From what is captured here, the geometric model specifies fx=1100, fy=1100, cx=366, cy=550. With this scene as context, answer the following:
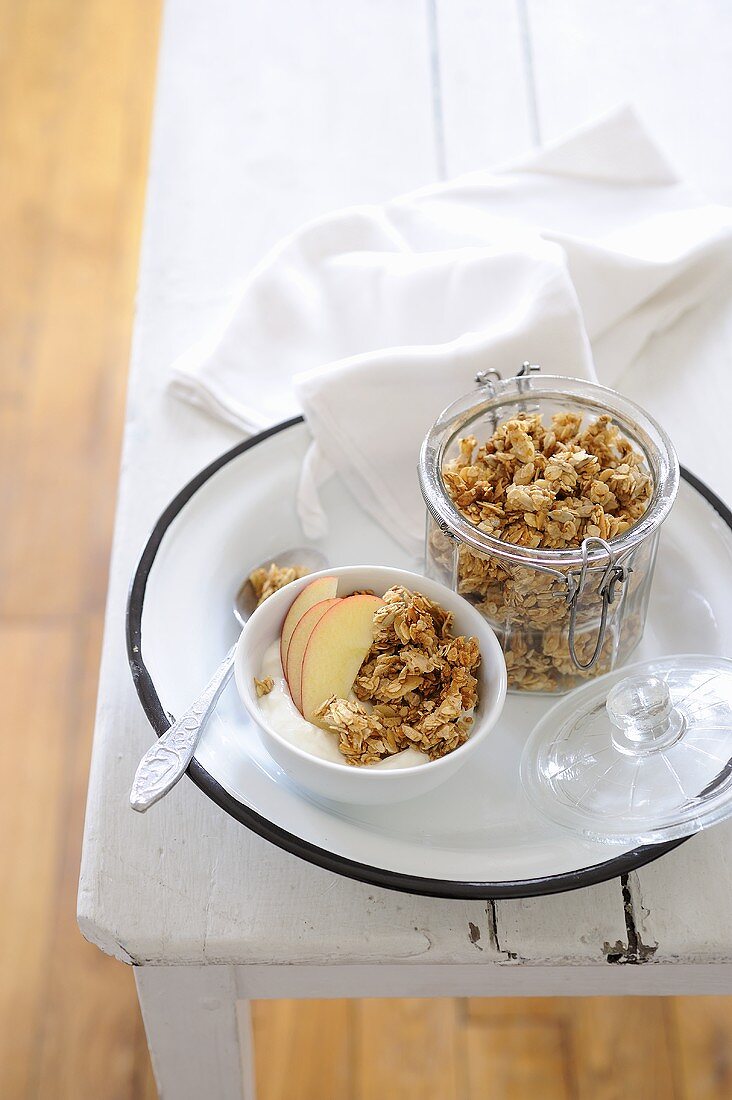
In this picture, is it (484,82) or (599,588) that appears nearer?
(599,588)

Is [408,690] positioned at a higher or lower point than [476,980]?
higher

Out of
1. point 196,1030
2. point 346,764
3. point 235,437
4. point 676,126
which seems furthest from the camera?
point 676,126

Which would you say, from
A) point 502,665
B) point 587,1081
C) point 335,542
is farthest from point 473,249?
point 587,1081

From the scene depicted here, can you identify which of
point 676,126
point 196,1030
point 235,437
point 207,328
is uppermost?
point 676,126

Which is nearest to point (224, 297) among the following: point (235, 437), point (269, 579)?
point (235, 437)

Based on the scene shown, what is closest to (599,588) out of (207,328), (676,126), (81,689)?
(207,328)

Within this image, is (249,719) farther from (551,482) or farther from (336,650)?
(551,482)

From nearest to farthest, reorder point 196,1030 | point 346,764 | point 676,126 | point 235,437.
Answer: point 346,764 → point 196,1030 → point 235,437 → point 676,126

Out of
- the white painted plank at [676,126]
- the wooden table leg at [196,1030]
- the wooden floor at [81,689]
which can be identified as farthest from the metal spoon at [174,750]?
the wooden floor at [81,689]
